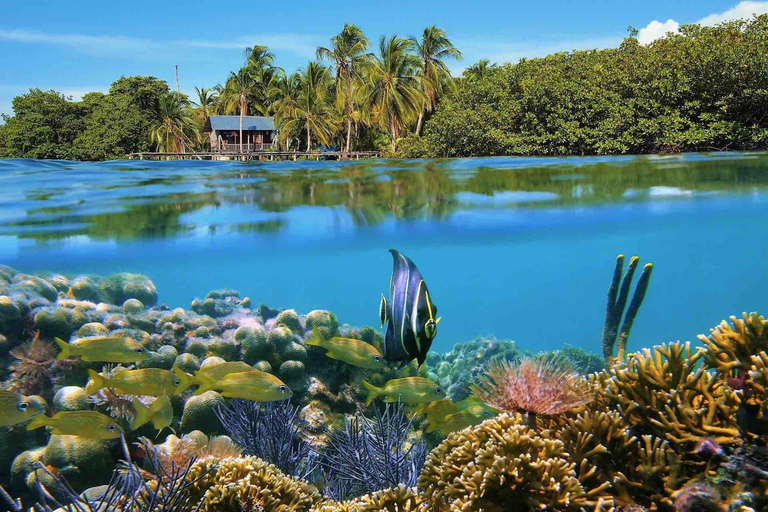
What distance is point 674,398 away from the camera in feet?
9.35

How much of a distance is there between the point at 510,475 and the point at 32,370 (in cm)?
671

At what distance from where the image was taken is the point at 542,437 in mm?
3025

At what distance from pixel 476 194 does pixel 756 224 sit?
15.6 metres

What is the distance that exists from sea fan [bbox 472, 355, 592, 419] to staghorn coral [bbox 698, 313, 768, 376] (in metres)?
0.68

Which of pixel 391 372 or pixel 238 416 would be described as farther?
pixel 391 372

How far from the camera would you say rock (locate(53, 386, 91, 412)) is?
6.16 metres

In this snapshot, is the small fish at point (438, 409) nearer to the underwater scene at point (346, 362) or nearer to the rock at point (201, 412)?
the underwater scene at point (346, 362)

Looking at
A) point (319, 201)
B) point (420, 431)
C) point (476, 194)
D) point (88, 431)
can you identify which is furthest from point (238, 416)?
point (476, 194)

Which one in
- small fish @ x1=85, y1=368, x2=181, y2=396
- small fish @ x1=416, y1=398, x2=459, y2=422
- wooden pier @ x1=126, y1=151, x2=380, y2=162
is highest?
wooden pier @ x1=126, y1=151, x2=380, y2=162

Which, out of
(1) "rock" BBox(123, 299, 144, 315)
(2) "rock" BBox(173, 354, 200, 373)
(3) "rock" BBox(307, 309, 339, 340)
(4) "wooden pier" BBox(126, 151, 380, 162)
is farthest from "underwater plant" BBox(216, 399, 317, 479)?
(4) "wooden pier" BBox(126, 151, 380, 162)

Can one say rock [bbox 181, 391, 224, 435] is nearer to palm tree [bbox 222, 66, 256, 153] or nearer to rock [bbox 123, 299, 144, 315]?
rock [bbox 123, 299, 144, 315]

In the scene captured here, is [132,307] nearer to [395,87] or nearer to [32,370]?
[32,370]

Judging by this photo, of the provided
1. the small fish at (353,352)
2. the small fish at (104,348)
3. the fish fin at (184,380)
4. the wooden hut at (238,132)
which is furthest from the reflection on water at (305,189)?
the wooden hut at (238,132)

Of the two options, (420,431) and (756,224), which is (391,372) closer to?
(420,431)
